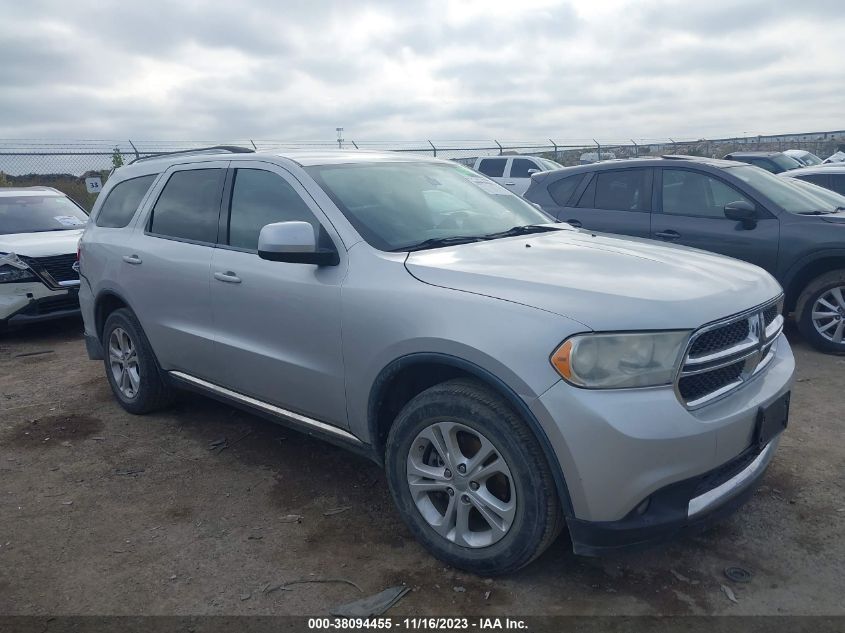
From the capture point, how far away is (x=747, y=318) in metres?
2.93

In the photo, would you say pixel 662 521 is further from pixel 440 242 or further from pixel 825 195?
pixel 825 195

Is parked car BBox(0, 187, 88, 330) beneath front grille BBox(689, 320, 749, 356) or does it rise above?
beneath

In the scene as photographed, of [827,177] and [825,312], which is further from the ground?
[827,177]

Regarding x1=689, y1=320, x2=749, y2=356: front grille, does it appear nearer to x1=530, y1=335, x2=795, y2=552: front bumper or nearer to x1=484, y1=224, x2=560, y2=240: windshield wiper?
x1=530, y1=335, x2=795, y2=552: front bumper

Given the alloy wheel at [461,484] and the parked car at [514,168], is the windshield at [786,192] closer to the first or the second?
the alloy wheel at [461,484]

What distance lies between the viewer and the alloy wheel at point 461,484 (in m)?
2.80

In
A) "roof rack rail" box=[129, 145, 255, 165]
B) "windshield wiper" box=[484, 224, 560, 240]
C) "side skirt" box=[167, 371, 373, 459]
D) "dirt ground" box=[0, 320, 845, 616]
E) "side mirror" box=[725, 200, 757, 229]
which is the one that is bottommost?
"dirt ground" box=[0, 320, 845, 616]

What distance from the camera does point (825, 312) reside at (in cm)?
614

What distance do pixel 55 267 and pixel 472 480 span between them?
646 cm

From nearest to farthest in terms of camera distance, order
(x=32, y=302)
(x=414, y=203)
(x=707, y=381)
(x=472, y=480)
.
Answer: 1. (x=707, y=381)
2. (x=472, y=480)
3. (x=414, y=203)
4. (x=32, y=302)

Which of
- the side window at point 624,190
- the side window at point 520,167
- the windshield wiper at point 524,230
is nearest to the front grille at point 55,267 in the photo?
the side window at point 624,190

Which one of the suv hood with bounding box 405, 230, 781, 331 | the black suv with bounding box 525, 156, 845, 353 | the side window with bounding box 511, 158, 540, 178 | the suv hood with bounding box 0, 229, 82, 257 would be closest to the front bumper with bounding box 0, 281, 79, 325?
the suv hood with bounding box 0, 229, 82, 257

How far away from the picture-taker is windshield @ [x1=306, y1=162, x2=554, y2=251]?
138 inches

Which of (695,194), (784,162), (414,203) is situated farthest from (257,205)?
(784,162)
